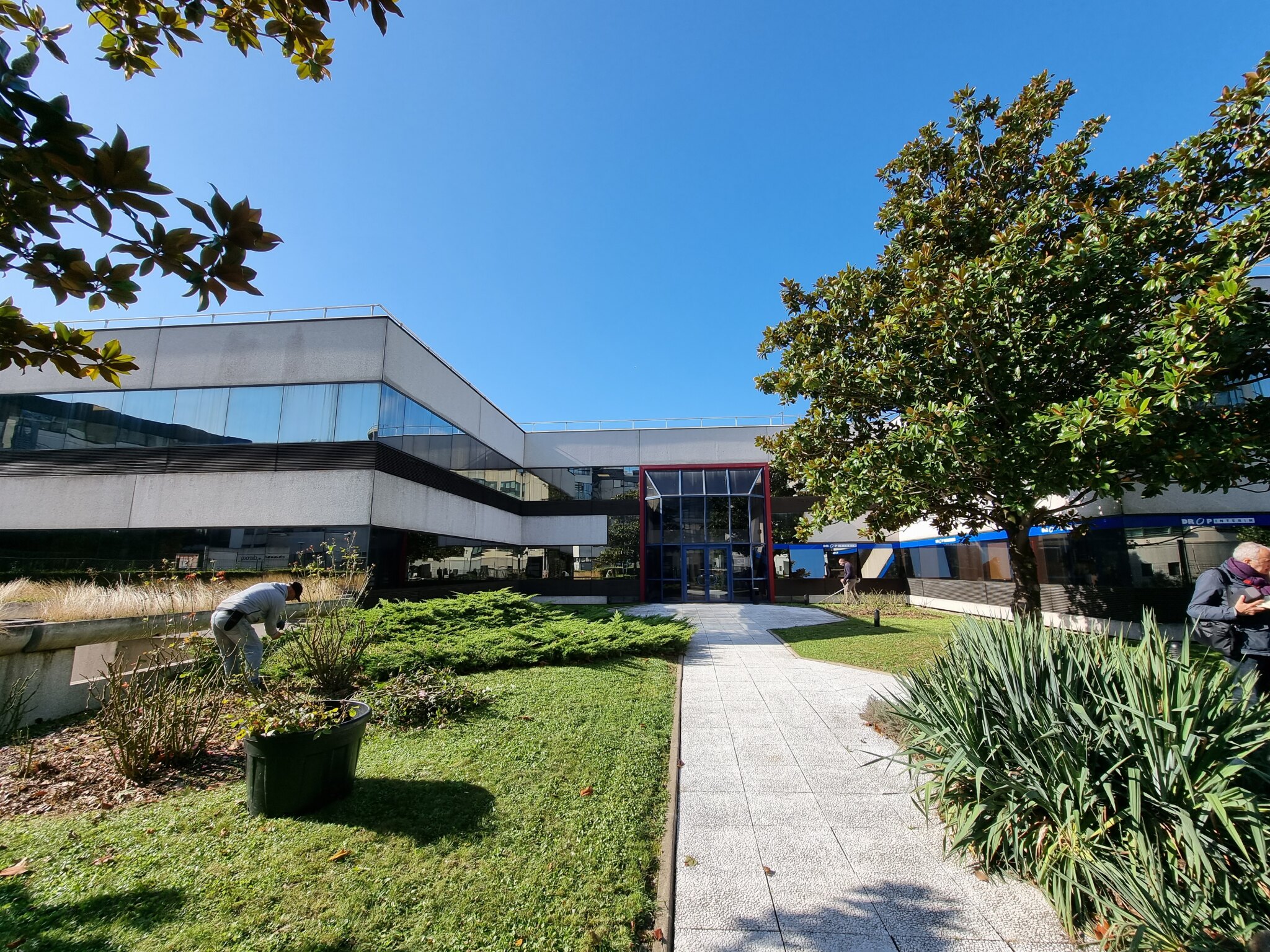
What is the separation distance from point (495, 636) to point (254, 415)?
425 inches

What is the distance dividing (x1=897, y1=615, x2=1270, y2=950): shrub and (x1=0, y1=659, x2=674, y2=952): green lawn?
7.66ft

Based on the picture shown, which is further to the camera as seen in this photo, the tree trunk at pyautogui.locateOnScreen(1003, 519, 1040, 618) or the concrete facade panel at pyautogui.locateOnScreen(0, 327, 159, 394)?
the concrete facade panel at pyautogui.locateOnScreen(0, 327, 159, 394)

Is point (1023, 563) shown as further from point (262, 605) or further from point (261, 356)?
point (261, 356)

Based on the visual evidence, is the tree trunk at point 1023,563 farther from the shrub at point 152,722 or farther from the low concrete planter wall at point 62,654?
the low concrete planter wall at point 62,654

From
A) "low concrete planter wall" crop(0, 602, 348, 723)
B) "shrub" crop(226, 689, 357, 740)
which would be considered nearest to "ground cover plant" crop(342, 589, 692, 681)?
"low concrete planter wall" crop(0, 602, 348, 723)

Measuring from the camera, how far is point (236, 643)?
20.7 ft

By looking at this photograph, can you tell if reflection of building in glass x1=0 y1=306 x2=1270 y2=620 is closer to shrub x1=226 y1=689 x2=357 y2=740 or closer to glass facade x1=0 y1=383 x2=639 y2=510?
glass facade x1=0 y1=383 x2=639 y2=510

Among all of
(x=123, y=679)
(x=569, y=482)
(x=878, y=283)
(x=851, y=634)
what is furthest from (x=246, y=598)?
(x=569, y=482)

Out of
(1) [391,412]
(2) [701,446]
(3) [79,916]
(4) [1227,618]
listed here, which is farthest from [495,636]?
(2) [701,446]

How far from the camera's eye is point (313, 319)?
14.9 meters

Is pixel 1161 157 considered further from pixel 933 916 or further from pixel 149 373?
pixel 149 373

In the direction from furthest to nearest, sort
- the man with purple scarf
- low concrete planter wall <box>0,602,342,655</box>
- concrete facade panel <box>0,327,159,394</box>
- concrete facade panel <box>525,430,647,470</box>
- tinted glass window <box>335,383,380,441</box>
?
concrete facade panel <box>525,430,647,470</box>, concrete facade panel <box>0,327,159,394</box>, tinted glass window <box>335,383,380,441</box>, low concrete planter wall <box>0,602,342,655</box>, the man with purple scarf

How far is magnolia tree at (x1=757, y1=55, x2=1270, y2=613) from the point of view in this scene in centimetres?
665

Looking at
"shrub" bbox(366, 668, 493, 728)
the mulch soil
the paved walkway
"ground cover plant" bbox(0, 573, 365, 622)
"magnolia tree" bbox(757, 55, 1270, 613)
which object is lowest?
the paved walkway
